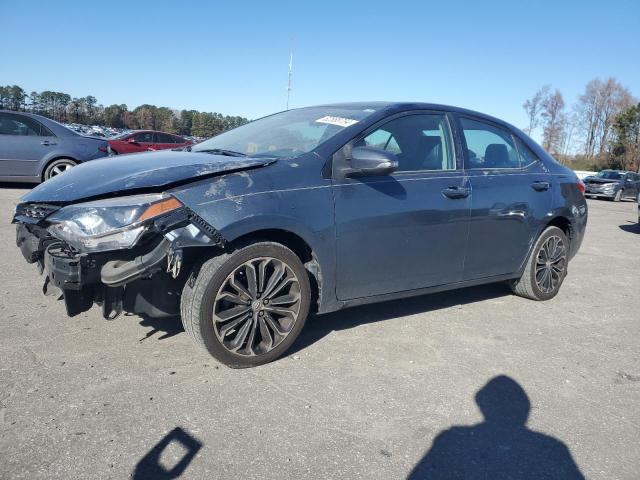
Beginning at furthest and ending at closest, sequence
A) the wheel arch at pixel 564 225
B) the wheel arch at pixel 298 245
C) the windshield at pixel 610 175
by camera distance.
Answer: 1. the windshield at pixel 610 175
2. the wheel arch at pixel 564 225
3. the wheel arch at pixel 298 245

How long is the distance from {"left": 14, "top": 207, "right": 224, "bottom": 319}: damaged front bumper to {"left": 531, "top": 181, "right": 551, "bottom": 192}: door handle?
3033 mm

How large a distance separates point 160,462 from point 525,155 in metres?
3.98

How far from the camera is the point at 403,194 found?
357cm

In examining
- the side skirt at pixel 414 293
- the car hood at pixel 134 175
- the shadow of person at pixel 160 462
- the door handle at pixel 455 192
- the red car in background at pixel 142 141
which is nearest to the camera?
the shadow of person at pixel 160 462

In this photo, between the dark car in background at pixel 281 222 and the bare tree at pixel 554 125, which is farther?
the bare tree at pixel 554 125

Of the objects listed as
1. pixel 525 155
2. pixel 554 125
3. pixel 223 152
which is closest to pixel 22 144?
pixel 223 152

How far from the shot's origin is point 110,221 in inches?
104

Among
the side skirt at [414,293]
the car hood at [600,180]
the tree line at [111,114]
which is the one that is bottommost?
the side skirt at [414,293]

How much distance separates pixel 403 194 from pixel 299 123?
39.3 inches

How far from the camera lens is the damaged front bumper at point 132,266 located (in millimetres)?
2646

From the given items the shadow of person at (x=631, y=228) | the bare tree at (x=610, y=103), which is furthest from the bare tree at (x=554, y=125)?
the shadow of person at (x=631, y=228)

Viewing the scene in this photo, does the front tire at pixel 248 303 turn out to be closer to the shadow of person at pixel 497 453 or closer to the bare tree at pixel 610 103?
the shadow of person at pixel 497 453

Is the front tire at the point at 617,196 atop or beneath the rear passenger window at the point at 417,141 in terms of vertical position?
beneath

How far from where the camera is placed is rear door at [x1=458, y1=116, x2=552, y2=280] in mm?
4070
